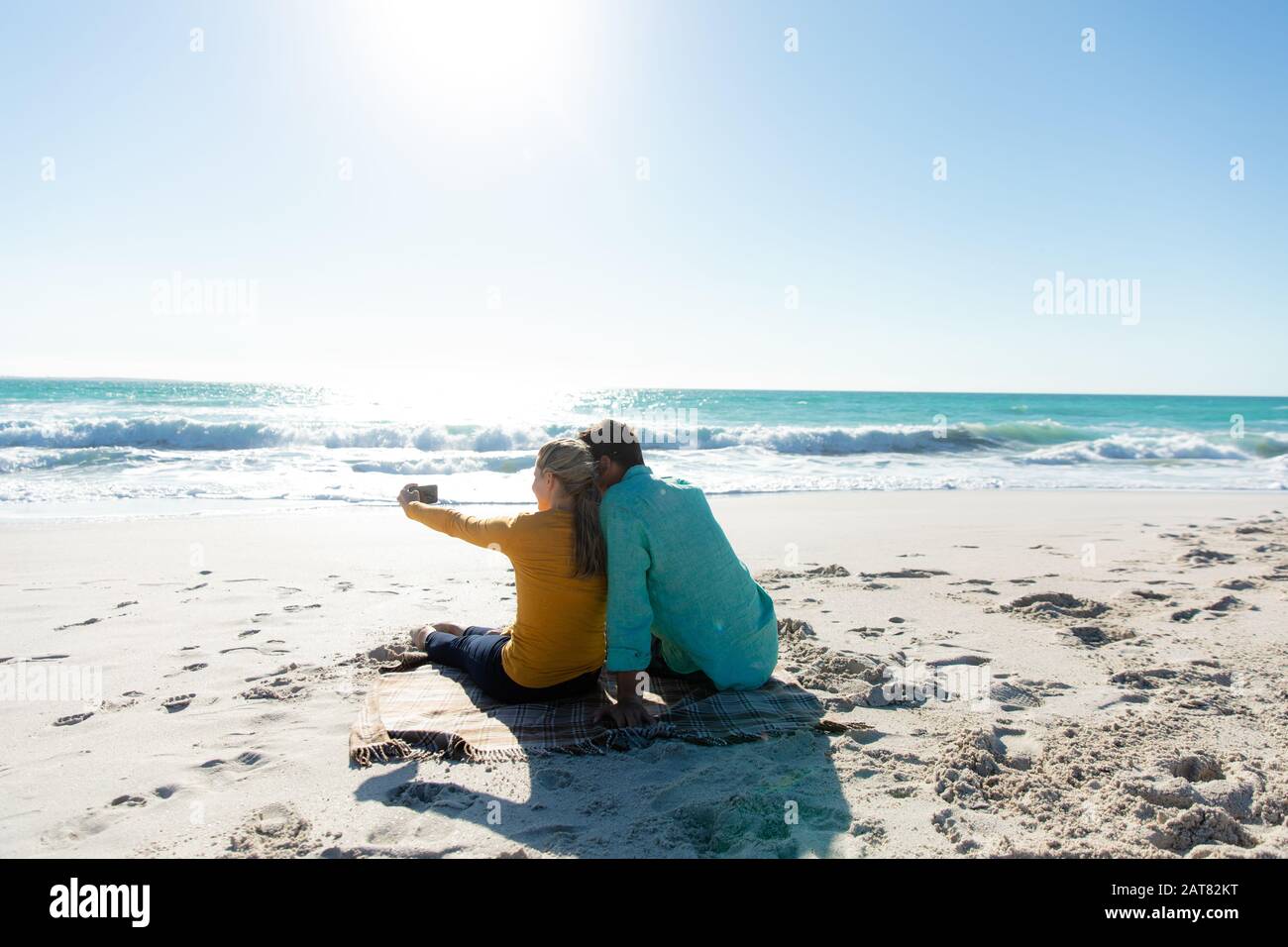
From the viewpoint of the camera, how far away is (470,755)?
2.96m

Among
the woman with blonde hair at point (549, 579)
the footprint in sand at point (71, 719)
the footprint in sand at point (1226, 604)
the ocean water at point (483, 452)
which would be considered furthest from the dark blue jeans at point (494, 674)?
the ocean water at point (483, 452)

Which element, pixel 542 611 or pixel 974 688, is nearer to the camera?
pixel 542 611

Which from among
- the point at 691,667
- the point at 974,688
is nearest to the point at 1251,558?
the point at 974,688

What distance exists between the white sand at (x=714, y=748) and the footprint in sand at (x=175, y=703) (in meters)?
0.01

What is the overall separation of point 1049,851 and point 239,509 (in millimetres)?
9907

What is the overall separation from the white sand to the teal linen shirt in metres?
0.47

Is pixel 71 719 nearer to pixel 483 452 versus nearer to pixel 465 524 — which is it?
pixel 465 524

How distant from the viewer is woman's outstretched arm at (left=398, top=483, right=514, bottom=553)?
3.19m

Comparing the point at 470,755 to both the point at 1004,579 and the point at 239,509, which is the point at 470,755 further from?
the point at 239,509

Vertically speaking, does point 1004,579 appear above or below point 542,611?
below
